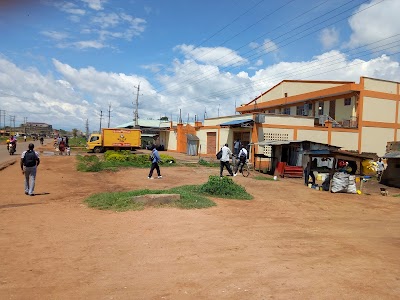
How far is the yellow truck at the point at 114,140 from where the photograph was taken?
36.8 meters

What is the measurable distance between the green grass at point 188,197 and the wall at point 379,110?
23399 mm

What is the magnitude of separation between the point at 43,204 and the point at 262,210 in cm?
617

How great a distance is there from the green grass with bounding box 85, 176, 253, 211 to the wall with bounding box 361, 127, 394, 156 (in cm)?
2312

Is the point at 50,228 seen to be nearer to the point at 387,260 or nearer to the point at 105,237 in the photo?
the point at 105,237

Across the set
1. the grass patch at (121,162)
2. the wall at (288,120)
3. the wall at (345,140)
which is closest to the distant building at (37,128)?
the grass patch at (121,162)

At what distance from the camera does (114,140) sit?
3697 centimetres

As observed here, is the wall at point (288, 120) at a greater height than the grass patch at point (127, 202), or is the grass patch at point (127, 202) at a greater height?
the wall at point (288, 120)

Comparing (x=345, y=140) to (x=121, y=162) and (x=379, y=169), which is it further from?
(x=121, y=162)

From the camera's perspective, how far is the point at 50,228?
22.7 ft

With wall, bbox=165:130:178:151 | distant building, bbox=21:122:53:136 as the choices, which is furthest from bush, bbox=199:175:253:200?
distant building, bbox=21:122:53:136

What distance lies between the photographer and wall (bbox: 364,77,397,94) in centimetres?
3034

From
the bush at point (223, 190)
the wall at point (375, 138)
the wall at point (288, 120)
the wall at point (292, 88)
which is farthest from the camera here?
the wall at point (292, 88)

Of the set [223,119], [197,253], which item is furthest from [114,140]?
[197,253]

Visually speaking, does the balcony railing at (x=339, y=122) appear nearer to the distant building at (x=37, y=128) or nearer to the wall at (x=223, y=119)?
the wall at (x=223, y=119)
